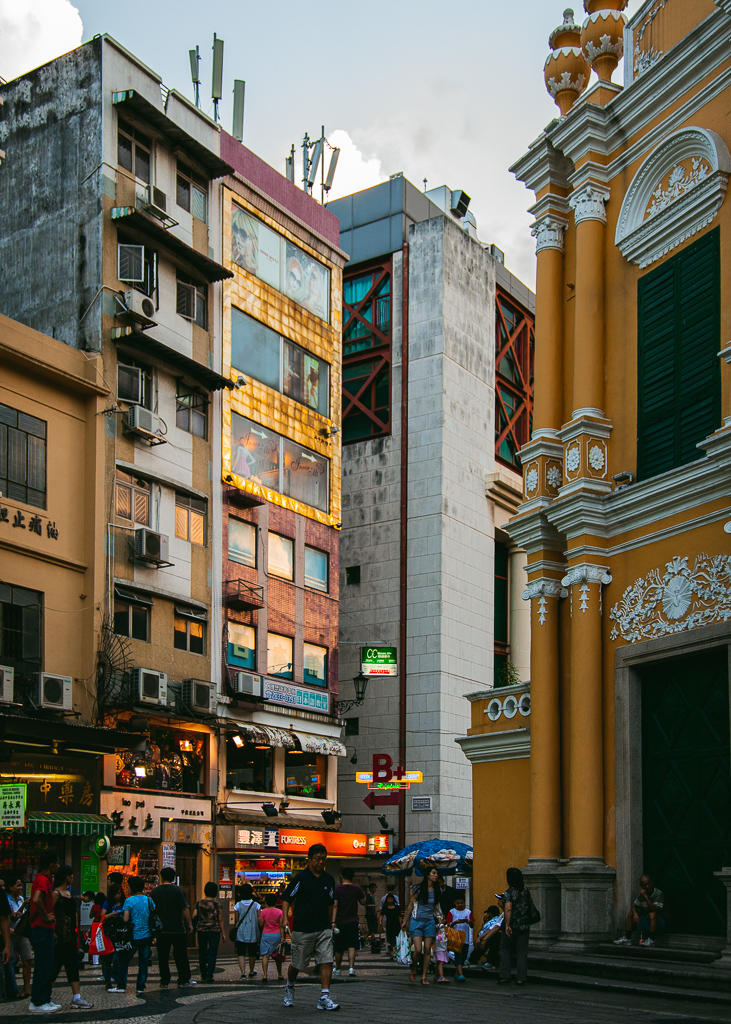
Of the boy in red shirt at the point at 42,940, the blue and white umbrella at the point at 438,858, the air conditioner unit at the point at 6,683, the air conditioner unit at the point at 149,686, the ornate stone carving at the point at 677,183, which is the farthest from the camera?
the air conditioner unit at the point at 149,686

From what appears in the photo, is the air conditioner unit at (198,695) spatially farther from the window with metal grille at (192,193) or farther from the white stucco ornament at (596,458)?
the white stucco ornament at (596,458)

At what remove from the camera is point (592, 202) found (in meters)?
20.8

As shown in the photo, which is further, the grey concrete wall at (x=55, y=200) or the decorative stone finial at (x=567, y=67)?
the grey concrete wall at (x=55, y=200)

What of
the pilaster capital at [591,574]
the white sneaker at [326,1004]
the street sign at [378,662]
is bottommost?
the white sneaker at [326,1004]

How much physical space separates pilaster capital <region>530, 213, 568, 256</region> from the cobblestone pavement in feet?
39.7

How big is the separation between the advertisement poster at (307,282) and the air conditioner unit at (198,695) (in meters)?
13.7

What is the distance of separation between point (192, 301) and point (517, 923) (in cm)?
2297

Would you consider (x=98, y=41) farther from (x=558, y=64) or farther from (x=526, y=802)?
(x=526, y=802)

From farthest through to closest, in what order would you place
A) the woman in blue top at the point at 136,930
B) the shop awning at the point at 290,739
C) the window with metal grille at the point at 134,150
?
the shop awning at the point at 290,739
the window with metal grille at the point at 134,150
the woman in blue top at the point at 136,930

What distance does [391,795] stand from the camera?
3231 centimetres

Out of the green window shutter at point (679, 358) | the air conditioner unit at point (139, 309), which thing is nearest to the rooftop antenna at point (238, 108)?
the air conditioner unit at point (139, 309)

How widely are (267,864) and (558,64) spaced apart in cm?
2263

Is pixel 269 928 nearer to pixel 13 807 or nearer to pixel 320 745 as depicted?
pixel 13 807

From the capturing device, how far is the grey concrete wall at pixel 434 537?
4159 centimetres
